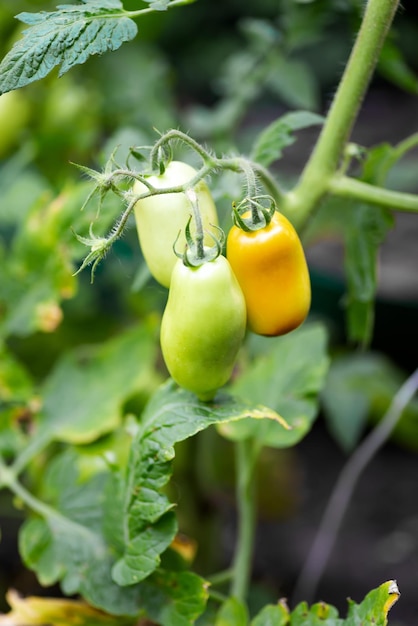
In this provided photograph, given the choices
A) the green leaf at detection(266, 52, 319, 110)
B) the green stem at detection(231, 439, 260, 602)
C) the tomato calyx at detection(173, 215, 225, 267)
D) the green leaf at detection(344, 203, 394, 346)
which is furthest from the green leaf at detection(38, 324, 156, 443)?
the green leaf at detection(266, 52, 319, 110)

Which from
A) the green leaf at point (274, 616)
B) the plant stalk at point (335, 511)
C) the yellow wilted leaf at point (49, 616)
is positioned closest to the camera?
the green leaf at point (274, 616)

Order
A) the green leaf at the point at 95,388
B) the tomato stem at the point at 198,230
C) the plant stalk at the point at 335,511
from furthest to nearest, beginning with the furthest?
the plant stalk at the point at 335,511 → the green leaf at the point at 95,388 → the tomato stem at the point at 198,230

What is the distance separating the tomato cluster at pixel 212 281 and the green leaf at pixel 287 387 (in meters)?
0.23

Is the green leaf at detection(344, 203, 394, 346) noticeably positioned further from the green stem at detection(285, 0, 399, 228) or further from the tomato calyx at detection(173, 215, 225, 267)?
the tomato calyx at detection(173, 215, 225, 267)

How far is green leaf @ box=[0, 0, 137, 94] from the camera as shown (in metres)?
0.49

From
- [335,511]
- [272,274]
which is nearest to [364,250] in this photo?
[272,274]

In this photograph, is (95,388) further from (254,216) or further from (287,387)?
(254,216)

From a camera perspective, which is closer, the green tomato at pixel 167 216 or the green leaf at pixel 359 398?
the green tomato at pixel 167 216

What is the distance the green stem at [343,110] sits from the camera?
57cm

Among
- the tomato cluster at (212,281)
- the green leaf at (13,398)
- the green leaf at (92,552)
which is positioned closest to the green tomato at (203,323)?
the tomato cluster at (212,281)

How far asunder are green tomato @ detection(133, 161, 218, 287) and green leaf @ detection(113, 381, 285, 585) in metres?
0.10

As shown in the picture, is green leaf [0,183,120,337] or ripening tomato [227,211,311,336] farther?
green leaf [0,183,120,337]

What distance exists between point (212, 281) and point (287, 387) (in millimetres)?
339

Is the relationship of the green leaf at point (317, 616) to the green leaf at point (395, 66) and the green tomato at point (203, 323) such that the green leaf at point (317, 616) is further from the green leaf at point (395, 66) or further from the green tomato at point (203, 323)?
the green leaf at point (395, 66)
